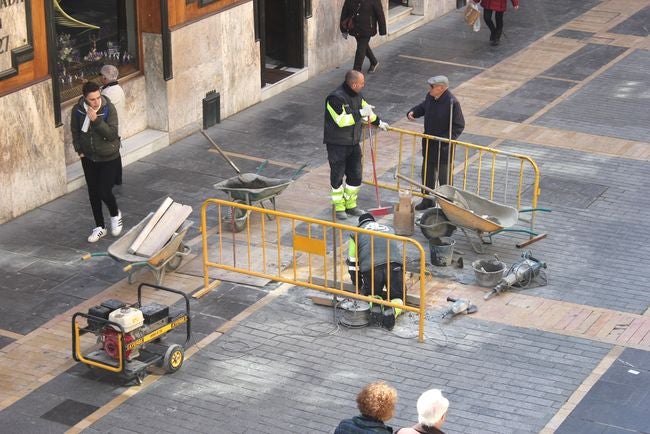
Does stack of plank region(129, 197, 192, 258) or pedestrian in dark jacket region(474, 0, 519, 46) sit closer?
stack of plank region(129, 197, 192, 258)

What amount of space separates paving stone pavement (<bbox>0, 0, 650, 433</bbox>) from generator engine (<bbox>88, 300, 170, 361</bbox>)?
37 cm

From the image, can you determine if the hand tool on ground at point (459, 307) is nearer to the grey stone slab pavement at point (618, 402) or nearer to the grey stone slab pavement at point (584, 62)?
the grey stone slab pavement at point (618, 402)

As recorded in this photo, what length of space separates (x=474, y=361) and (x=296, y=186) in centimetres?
533

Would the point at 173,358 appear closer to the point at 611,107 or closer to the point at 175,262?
the point at 175,262

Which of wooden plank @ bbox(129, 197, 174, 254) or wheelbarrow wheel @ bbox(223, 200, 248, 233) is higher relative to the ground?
wooden plank @ bbox(129, 197, 174, 254)

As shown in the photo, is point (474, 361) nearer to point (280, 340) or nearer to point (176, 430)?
point (280, 340)

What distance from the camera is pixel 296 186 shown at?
1714 centimetres

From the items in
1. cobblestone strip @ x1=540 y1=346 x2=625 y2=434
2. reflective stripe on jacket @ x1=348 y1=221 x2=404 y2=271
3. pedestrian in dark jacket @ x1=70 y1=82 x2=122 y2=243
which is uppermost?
pedestrian in dark jacket @ x1=70 y1=82 x2=122 y2=243

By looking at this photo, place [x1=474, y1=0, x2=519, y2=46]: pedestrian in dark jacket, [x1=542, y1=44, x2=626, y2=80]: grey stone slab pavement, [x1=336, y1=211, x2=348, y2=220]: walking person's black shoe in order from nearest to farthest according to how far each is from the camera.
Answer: [x1=336, y1=211, x2=348, y2=220]: walking person's black shoe
[x1=542, y1=44, x2=626, y2=80]: grey stone slab pavement
[x1=474, y1=0, x2=519, y2=46]: pedestrian in dark jacket

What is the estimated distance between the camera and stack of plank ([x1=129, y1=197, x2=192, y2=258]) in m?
14.0

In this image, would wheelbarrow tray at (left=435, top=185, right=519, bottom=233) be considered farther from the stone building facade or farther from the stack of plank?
the stone building facade

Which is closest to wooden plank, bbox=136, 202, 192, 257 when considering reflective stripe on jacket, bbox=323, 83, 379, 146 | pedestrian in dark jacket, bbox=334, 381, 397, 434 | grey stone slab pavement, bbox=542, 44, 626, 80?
reflective stripe on jacket, bbox=323, 83, 379, 146

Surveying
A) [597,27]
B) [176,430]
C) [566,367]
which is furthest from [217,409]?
[597,27]

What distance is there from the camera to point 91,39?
1795cm
